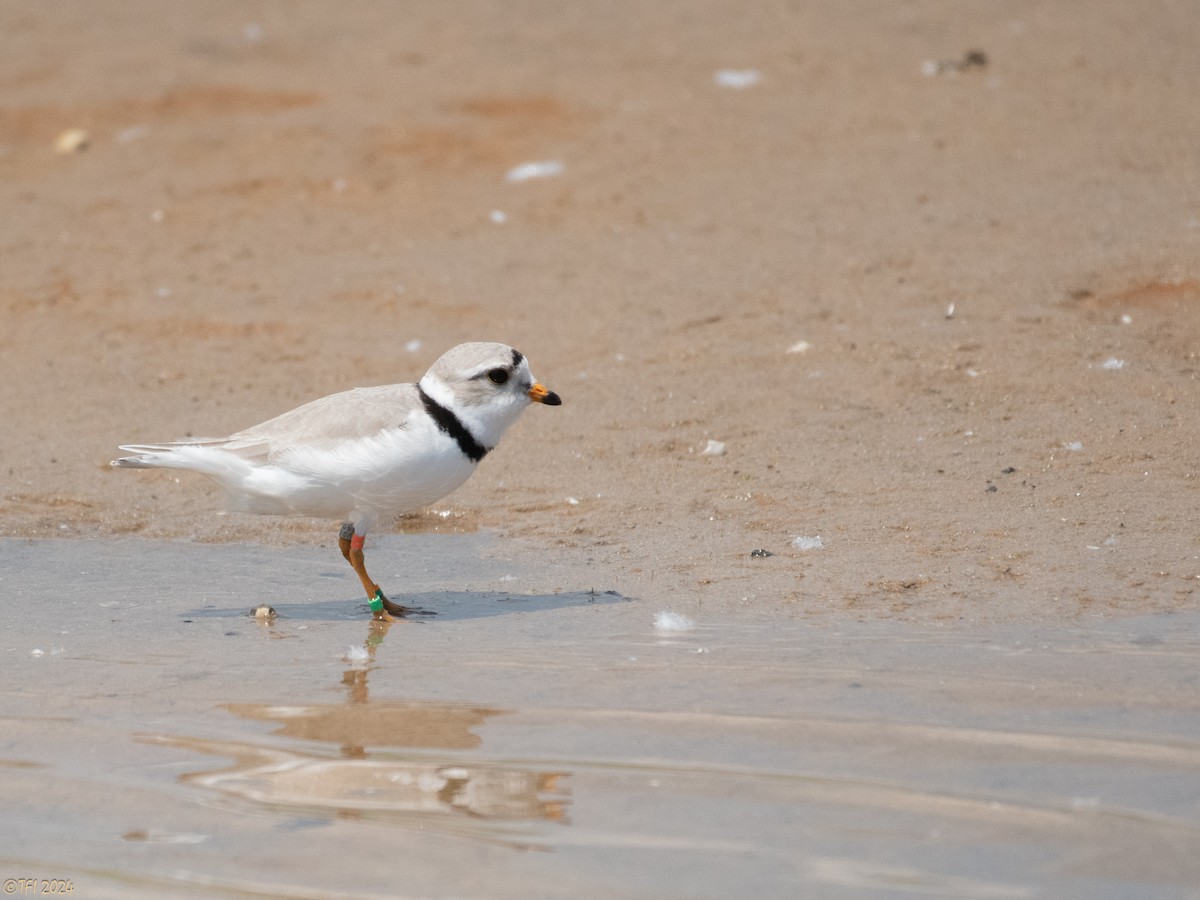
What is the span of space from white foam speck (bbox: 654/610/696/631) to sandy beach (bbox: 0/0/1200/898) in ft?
0.17

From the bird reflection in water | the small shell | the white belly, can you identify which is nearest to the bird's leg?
the white belly

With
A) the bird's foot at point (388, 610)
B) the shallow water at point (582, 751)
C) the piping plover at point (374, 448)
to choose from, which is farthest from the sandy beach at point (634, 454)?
the piping plover at point (374, 448)

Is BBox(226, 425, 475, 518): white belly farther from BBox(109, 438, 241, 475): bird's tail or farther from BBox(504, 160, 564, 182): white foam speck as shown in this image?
BBox(504, 160, 564, 182): white foam speck

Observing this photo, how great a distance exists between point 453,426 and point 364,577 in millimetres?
666

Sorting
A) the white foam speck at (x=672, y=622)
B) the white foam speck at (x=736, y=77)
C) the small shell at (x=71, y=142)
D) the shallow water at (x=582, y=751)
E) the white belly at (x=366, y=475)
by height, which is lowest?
the white foam speck at (x=672, y=622)

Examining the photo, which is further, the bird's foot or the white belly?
the bird's foot

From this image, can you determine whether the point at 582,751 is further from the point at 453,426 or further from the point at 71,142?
the point at 71,142

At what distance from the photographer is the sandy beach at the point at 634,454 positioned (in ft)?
12.5

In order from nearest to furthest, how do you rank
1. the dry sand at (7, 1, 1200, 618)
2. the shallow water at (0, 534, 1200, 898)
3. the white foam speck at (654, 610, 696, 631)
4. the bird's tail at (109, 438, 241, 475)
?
the shallow water at (0, 534, 1200, 898), the white foam speck at (654, 610, 696, 631), the bird's tail at (109, 438, 241, 475), the dry sand at (7, 1, 1200, 618)

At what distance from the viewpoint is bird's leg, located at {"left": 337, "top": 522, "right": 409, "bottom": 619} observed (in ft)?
17.9

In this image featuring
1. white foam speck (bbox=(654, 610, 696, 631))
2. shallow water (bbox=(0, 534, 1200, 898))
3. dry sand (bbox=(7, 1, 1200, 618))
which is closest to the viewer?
shallow water (bbox=(0, 534, 1200, 898))

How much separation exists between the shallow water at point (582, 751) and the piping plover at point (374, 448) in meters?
0.41

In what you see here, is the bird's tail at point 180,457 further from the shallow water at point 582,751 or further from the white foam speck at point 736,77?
the white foam speck at point 736,77

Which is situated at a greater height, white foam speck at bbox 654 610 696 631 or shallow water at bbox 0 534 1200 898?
shallow water at bbox 0 534 1200 898
